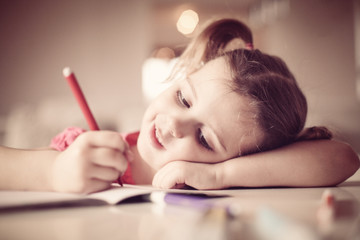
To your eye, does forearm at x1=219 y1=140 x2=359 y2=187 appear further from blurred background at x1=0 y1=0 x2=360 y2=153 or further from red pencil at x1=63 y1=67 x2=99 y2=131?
blurred background at x1=0 y1=0 x2=360 y2=153

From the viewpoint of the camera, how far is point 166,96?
678 mm

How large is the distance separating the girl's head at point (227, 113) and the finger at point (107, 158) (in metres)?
0.18

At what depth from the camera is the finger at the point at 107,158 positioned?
1.36 feet

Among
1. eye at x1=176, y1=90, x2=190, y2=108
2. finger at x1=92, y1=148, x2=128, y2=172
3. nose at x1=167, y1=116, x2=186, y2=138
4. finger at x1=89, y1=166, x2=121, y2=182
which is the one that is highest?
eye at x1=176, y1=90, x2=190, y2=108

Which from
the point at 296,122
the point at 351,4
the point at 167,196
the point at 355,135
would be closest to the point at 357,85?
the point at 351,4

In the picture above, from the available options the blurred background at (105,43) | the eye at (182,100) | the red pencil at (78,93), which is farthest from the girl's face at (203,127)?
the blurred background at (105,43)

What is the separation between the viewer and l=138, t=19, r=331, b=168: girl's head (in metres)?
0.60

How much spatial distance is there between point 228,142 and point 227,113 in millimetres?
60

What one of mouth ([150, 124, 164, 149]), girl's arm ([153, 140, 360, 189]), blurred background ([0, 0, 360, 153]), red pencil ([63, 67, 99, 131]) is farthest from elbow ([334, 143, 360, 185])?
blurred background ([0, 0, 360, 153])

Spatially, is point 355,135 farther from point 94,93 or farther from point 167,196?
point 94,93

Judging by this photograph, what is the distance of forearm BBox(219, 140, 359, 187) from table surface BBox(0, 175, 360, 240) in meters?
0.19

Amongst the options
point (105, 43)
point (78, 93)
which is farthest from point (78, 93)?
point (105, 43)

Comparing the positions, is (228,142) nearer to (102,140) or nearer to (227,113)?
(227,113)

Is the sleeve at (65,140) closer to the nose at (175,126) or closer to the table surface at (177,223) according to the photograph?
the nose at (175,126)
